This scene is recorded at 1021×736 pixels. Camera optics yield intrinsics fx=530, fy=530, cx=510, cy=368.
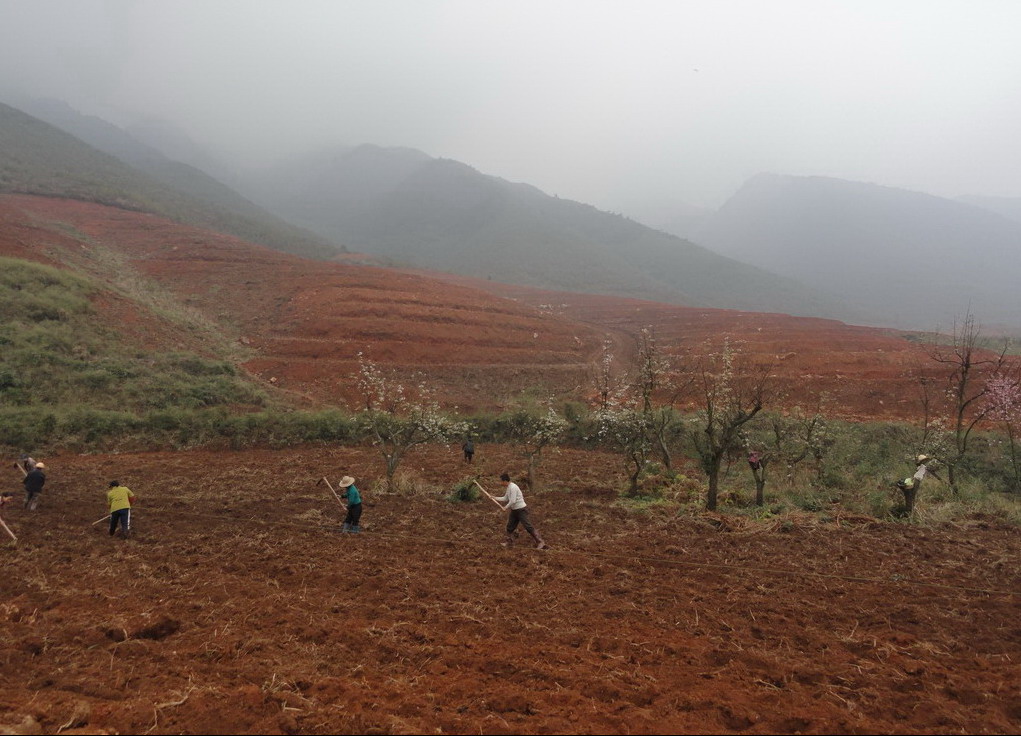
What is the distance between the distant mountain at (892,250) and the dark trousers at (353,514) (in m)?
113

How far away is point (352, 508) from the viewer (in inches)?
419

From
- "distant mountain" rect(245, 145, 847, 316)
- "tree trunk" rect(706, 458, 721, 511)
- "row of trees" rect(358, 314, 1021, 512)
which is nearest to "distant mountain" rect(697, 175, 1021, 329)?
"distant mountain" rect(245, 145, 847, 316)

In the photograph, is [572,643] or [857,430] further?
[857,430]

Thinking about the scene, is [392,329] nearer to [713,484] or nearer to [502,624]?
[713,484]

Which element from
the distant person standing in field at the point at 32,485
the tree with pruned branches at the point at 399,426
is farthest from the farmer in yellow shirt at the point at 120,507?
the tree with pruned branches at the point at 399,426

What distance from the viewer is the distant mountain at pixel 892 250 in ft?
386

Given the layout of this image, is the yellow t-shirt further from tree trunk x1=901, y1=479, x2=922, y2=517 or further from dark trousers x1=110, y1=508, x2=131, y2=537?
tree trunk x1=901, y1=479, x2=922, y2=517

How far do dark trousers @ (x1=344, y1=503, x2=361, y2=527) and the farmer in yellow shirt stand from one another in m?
4.04

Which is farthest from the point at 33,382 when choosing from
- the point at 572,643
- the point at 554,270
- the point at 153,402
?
the point at 554,270

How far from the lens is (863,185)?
7633 inches

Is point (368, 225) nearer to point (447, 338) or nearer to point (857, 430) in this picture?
point (447, 338)

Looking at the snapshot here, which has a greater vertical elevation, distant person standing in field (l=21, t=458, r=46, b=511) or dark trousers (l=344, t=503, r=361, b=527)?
dark trousers (l=344, t=503, r=361, b=527)

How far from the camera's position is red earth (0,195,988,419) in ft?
99.3

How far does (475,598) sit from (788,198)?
22797 centimetres
